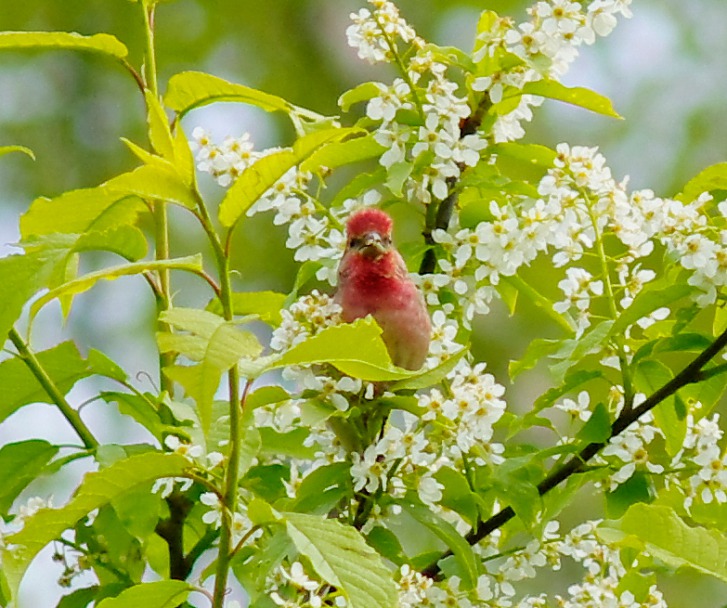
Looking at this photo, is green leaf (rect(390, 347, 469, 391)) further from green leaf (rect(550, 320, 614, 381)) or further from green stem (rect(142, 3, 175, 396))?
green stem (rect(142, 3, 175, 396))

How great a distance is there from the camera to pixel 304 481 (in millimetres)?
1557

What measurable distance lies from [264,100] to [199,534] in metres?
0.62

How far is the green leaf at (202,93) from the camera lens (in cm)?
152

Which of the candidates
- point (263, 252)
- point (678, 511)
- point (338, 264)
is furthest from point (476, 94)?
A: point (263, 252)

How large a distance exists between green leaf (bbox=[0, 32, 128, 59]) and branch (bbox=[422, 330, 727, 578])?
0.75 m

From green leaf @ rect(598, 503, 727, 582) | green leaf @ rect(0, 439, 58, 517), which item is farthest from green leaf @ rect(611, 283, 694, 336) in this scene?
green leaf @ rect(0, 439, 58, 517)

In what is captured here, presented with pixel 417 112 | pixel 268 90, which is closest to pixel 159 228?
pixel 417 112

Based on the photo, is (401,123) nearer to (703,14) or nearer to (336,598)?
(336,598)

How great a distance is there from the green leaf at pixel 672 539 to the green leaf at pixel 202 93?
588mm

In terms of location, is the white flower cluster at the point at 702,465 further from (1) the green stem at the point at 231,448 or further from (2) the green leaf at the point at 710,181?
(1) the green stem at the point at 231,448

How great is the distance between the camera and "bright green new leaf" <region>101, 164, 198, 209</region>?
1259 mm

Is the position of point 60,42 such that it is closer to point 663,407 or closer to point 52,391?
point 52,391

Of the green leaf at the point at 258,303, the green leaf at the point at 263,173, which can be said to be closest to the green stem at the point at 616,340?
the green leaf at the point at 258,303

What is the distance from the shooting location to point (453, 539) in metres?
1.52
